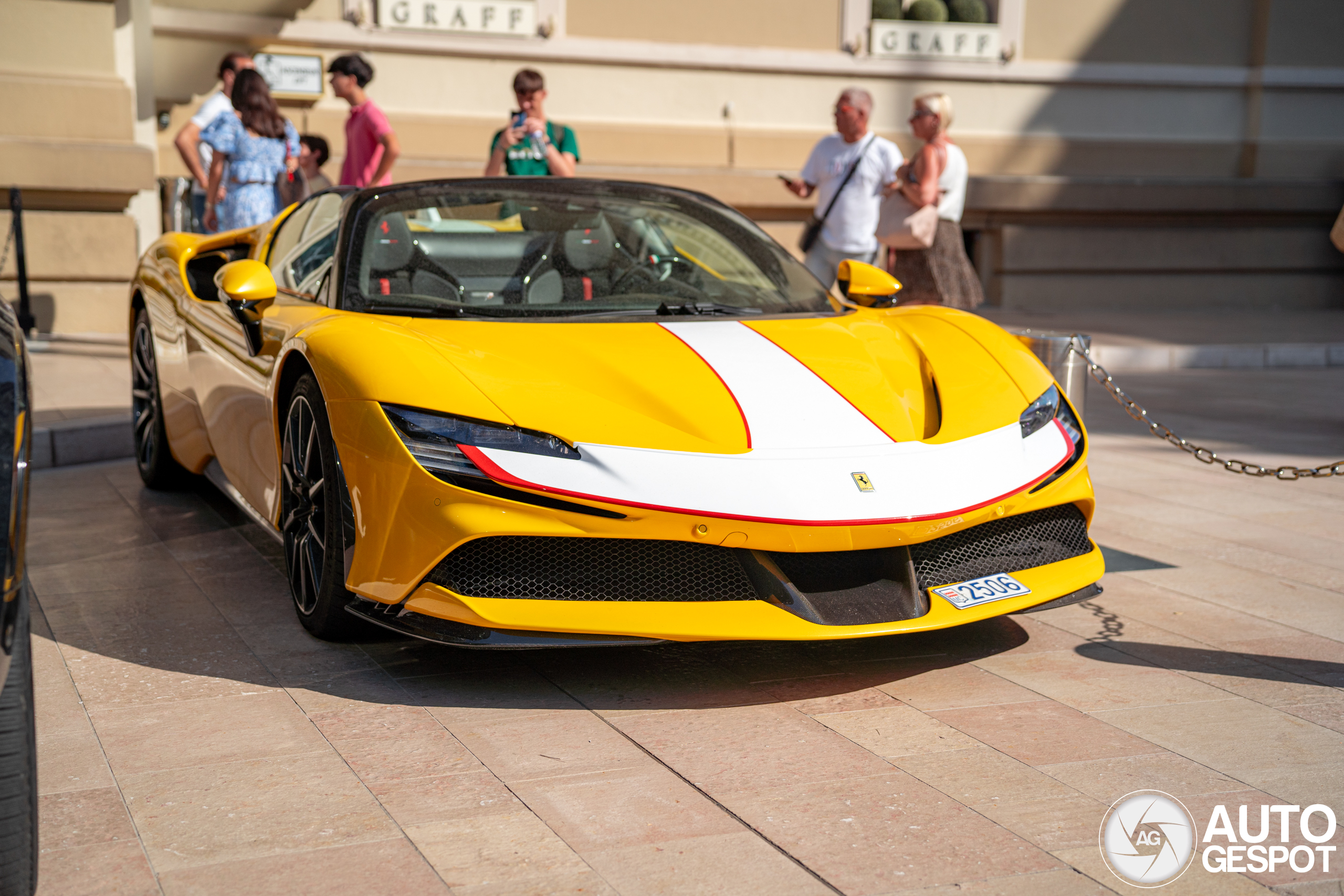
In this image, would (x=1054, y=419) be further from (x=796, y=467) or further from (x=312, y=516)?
(x=312, y=516)

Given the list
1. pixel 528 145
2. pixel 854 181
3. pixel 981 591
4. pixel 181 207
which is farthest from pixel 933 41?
pixel 981 591

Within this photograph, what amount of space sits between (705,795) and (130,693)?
1.50 meters

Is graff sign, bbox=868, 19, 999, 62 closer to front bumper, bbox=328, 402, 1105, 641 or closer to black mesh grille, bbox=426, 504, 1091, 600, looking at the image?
front bumper, bbox=328, 402, 1105, 641

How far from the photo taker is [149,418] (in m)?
5.94

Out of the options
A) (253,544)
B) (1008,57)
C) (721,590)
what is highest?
(1008,57)

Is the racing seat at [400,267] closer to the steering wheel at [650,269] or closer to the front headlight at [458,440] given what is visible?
the steering wheel at [650,269]

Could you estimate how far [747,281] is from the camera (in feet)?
15.4

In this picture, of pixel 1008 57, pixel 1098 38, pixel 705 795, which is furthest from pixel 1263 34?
pixel 705 795

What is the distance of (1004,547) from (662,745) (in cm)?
109

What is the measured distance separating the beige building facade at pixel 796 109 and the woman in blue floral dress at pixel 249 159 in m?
2.17

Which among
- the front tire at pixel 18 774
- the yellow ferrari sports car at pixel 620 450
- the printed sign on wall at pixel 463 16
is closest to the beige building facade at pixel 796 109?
the printed sign on wall at pixel 463 16

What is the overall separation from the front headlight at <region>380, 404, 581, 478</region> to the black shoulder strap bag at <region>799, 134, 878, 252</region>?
4806mm

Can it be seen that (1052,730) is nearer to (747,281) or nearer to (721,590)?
(721,590)

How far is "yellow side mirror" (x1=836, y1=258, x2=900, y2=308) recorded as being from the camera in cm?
479
